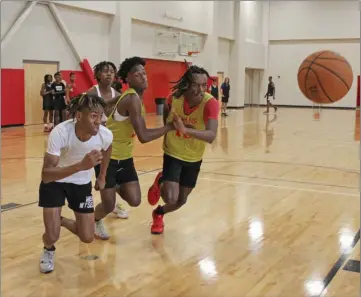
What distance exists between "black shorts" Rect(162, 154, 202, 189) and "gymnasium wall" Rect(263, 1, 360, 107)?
84.7ft

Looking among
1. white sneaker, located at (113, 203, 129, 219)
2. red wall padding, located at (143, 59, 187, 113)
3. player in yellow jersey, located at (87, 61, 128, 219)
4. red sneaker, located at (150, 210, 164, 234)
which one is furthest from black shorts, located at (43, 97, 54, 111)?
red sneaker, located at (150, 210, 164, 234)

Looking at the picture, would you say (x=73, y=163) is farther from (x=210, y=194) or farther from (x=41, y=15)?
(x=41, y=15)

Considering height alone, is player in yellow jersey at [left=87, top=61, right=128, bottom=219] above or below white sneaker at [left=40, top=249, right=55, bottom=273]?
above

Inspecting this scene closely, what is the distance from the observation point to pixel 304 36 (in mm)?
30375

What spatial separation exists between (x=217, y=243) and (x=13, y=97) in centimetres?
1208

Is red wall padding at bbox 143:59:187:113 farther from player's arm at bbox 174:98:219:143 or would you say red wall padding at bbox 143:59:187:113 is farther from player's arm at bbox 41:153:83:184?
player's arm at bbox 41:153:83:184

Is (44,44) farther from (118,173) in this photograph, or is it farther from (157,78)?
(118,173)

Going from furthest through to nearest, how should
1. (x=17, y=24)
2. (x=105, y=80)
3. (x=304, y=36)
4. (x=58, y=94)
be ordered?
1. (x=304, y=36)
2. (x=17, y=24)
3. (x=58, y=94)
4. (x=105, y=80)

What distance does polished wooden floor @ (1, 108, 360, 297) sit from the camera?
143 inches

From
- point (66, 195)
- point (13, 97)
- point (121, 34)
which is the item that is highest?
point (121, 34)

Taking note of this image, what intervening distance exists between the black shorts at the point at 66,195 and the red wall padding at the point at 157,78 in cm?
1757

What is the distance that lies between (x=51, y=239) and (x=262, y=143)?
8.97 meters

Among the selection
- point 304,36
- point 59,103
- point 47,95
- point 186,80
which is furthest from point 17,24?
point 304,36

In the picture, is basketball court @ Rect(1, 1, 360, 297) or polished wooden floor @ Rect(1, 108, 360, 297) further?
basketball court @ Rect(1, 1, 360, 297)
